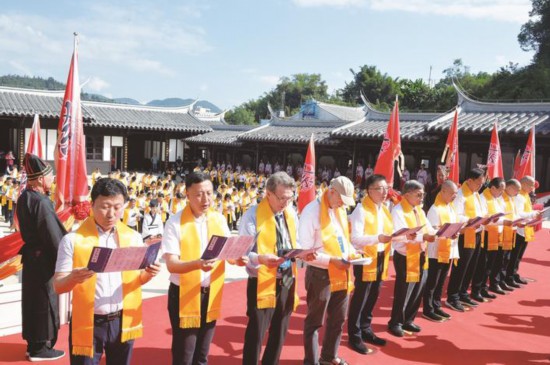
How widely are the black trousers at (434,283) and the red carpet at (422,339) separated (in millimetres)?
206

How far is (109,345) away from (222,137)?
22.5 m

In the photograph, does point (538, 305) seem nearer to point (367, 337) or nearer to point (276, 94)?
point (367, 337)

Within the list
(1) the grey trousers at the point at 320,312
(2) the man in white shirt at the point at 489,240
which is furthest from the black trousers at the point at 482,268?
(1) the grey trousers at the point at 320,312

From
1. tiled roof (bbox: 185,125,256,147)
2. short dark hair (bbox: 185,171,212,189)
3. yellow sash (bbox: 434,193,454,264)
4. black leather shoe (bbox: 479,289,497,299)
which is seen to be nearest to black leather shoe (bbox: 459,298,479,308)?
black leather shoe (bbox: 479,289,497,299)

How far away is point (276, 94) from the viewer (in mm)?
57875

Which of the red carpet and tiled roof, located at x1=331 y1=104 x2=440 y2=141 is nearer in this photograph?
the red carpet

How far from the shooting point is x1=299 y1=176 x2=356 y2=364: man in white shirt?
11.2ft

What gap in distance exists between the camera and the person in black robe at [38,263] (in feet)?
11.2

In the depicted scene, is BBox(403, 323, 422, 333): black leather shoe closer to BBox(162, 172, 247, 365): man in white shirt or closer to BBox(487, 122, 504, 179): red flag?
BBox(162, 172, 247, 365): man in white shirt

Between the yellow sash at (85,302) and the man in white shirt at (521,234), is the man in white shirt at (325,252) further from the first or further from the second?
the man in white shirt at (521,234)

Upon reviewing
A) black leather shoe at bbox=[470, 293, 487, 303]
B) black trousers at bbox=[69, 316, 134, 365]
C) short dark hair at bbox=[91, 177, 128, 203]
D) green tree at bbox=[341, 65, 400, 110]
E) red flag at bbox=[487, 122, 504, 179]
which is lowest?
black leather shoe at bbox=[470, 293, 487, 303]

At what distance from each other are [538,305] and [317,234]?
411 cm

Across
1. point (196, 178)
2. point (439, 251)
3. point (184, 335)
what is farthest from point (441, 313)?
point (196, 178)

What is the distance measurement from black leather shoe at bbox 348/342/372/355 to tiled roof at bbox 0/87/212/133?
17730 millimetres
